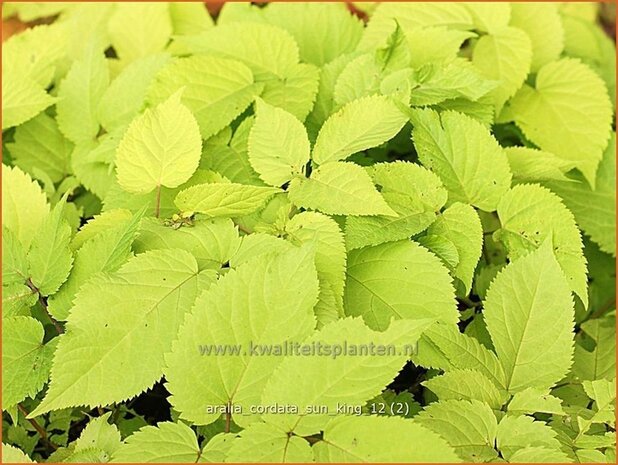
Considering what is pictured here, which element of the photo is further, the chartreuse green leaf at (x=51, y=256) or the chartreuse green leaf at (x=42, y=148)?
the chartreuse green leaf at (x=42, y=148)

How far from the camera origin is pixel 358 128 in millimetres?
1084

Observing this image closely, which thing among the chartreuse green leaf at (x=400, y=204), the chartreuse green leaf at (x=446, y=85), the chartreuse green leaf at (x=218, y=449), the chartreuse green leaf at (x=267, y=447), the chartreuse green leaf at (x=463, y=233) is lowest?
the chartreuse green leaf at (x=218, y=449)

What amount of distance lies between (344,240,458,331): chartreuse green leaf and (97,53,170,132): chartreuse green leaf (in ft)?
1.94

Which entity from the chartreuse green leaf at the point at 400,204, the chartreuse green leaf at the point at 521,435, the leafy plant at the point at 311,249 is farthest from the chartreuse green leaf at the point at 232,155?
the chartreuse green leaf at the point at 521,435

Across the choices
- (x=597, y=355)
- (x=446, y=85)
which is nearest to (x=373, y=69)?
(x=446, y=85)

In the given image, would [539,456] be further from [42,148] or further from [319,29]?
[42,148]

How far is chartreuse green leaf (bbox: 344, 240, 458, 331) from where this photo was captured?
98cm

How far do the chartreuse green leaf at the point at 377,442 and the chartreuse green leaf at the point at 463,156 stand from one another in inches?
17.3

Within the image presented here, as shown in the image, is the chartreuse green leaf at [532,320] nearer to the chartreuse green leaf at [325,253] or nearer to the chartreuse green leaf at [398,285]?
the chartreuse green leaf at [398,285]

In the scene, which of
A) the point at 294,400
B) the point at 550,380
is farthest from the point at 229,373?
the point at 550,380

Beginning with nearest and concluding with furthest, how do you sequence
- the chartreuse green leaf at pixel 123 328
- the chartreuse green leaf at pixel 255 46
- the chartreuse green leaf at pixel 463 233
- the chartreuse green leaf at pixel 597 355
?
the chartreuse green leaf at pixel 123 328 → the chartreuse green leaf at pixel 463 233 → the chartreuse green leaf at pixel 597 355 → the chartreuse green leaf at pixel 255 46

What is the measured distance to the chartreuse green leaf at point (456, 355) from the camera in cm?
96

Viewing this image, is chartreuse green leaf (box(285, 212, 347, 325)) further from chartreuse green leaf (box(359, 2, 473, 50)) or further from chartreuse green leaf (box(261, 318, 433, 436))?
chartreuse green leaf (box(359, 2, 473, 50))

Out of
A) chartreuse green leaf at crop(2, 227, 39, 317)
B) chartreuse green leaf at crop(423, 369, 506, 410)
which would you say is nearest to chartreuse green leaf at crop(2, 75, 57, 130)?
chartreuse green leaf at crop(2, 227, 39, 317)
